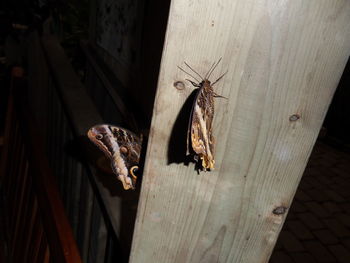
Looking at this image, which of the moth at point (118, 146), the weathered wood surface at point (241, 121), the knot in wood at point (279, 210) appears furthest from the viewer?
the moth at point (118, 146)

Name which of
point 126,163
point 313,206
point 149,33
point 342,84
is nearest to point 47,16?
point 149,33

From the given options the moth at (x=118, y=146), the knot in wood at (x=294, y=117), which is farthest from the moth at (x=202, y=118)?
the moth at (x=118, y=146)

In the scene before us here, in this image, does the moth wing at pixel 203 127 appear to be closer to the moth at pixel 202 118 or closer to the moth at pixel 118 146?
the moth at pixel 202 118

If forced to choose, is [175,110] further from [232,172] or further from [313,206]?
[313,206]

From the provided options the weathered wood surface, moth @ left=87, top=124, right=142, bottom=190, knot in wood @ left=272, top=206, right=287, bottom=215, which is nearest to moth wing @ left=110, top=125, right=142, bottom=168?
moth @ left=87, top=124, right=142, bottom=190

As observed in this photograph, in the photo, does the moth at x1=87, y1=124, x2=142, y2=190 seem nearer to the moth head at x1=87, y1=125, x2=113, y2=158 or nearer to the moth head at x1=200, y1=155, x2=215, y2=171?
the moth head at x1=87, y1=125, x2=113, y2=158

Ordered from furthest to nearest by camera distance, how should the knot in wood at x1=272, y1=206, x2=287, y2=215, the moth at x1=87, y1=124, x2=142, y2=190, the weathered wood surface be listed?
1. the moth at x1=87, y1=124, x2=142, y2=190
2. the knot in wood at x1=272, y1=206, x2=287, y2=215
3. the weathered wood surface

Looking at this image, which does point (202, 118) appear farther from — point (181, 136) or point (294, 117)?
point (294, 117)

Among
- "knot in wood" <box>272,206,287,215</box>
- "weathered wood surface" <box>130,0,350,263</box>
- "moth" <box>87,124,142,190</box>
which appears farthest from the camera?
"moth" <box>87,124,142,190</box>
